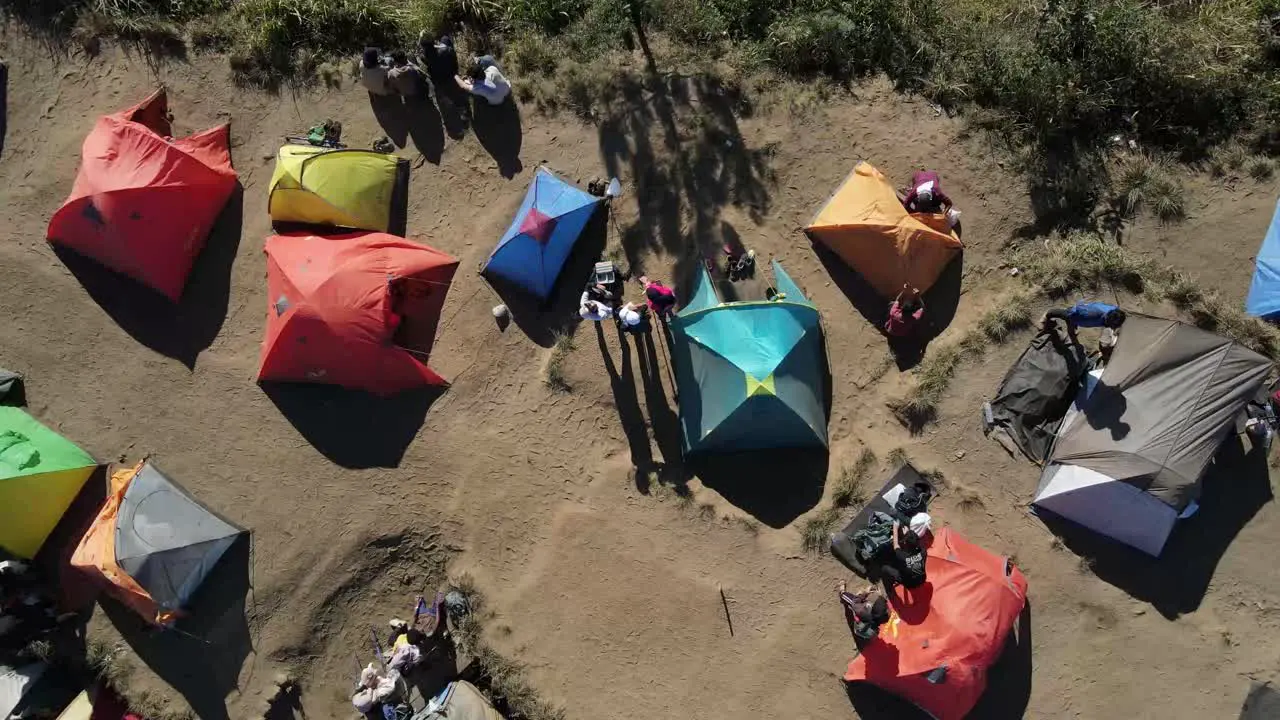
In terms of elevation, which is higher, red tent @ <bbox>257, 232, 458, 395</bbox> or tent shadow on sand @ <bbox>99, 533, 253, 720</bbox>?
red tent @ <bbox>257, 232, 458, 395</bbox>

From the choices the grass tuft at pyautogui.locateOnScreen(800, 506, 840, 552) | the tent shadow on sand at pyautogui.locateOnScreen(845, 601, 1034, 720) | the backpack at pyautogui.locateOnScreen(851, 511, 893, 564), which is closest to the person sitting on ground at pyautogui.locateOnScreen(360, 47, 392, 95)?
the grass tuft at pyautogui.locateOnScreen(800, 506, 840, 552)

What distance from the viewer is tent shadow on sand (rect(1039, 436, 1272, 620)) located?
9.99 metres

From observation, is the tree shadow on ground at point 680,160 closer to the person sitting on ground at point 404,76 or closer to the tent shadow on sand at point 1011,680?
the person sitting on ground at point 404,76

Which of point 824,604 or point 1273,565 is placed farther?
point 824,604

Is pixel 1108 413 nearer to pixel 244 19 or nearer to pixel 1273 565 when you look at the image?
pixel 1273 565

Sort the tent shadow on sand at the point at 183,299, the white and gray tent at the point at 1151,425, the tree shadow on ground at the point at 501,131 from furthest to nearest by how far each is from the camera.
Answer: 1. the tree shadow on ground at the point at 501,131
2. the tent shadow on sand at the point at 183,299
3. the white and gray tent at the point at 1151,425

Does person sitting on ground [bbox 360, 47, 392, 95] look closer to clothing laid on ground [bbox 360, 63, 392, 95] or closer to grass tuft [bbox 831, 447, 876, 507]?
clothing laid on ground [bbox 360, 63, 392, 95]

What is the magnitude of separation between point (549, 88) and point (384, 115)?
285 cm

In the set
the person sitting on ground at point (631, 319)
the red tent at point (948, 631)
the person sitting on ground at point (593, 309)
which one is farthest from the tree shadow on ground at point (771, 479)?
the person sitting on ground at point (593, 309)

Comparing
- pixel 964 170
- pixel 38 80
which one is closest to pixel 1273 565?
pixel 964 170

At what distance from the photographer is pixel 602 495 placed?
11.0 meters

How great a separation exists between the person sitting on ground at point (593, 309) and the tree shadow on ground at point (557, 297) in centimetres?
→ 49

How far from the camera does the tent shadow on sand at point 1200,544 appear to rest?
32.8 ft

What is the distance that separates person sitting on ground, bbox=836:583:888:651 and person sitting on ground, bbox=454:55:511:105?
9320mm
